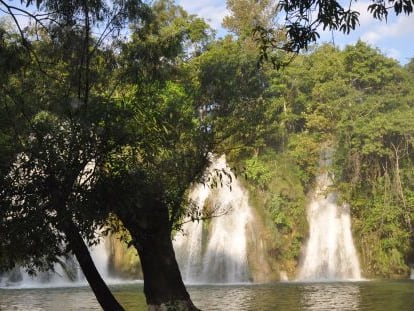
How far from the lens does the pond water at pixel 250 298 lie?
62.1 ft

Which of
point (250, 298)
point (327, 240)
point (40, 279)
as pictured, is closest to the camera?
point (250, 298)

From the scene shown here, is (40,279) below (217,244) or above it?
below

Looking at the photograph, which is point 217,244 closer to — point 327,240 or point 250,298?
point 327,240

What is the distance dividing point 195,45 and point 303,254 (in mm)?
17021

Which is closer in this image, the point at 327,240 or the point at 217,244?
the point at 217,244

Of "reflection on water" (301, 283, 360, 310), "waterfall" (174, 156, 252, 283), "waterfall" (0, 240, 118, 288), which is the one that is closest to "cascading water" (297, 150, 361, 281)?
"waterfall" (174, 156, 252, 283)

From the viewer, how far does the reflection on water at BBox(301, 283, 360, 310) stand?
18494 millimetres

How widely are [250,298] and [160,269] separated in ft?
39.2

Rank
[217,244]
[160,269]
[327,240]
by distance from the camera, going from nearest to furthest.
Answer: [160,269], [217,244], [327,240]

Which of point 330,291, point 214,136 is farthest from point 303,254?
point 214,136

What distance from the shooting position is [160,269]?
35.4ft

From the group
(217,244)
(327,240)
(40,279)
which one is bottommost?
(40,279)

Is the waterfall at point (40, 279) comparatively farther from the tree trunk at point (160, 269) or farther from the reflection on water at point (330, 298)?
the tree trunk at point (160, 269)

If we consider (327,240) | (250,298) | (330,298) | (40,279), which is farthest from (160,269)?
(327,240)
